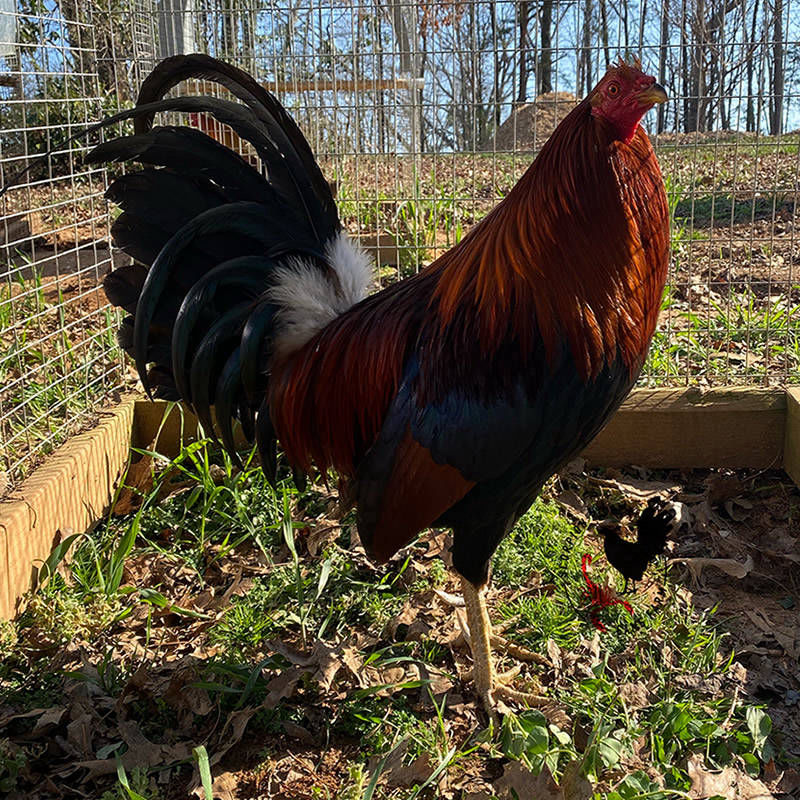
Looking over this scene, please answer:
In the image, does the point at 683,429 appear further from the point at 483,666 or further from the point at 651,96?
the point at 651,96

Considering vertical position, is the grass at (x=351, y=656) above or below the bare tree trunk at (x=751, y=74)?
below

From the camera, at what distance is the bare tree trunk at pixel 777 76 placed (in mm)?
3765

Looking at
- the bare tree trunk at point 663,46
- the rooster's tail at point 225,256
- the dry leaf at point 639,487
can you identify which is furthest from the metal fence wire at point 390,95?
the rooster's tail at point 225,256

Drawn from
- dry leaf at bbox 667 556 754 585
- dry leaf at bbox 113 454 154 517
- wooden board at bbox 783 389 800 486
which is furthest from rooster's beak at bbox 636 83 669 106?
dry leaf at bbox 113 454 154 517

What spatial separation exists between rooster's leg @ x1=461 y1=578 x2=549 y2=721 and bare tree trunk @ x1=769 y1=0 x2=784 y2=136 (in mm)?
2778

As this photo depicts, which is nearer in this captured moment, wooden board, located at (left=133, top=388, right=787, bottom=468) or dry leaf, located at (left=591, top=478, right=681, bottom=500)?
dry leaf, located at (left=591, top=478, right=681, bottom=500)

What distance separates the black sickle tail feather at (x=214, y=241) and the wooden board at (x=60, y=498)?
76 centimetres

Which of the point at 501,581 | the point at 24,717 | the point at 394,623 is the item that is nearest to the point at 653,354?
the point at 501,581

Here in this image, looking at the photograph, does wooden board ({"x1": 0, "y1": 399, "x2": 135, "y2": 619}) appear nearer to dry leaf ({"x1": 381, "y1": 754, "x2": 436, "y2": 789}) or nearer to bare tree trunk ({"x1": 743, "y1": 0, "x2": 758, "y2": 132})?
dry leaf ({"x1": 381, "y1": 754, "x2": 436, "y2": 789})

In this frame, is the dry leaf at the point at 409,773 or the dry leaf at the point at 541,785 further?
the dry leaf at the point at 409,773

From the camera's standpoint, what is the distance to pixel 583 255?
235 centimetres

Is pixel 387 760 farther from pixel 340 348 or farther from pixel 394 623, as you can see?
pixel 340 348

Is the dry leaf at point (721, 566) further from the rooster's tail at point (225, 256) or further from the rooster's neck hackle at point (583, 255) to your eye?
the rooster's tail at point (225, 256)

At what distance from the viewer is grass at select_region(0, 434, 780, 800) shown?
8.02ft
